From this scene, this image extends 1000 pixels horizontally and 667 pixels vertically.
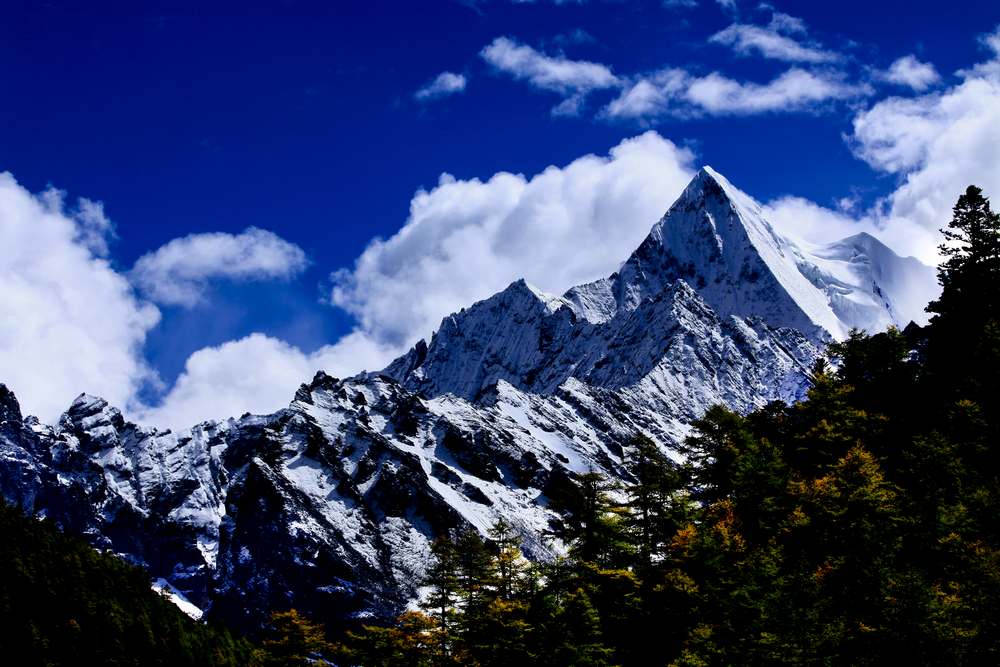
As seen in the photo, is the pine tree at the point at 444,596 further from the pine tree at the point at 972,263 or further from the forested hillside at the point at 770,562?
the pine tree at the point at 972,263

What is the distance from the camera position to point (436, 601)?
72250mm

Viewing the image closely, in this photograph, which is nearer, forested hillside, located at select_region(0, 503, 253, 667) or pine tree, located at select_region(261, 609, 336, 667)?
pine tree, located at select_region(261, 609, 336, 667)

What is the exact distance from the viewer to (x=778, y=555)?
6425cm

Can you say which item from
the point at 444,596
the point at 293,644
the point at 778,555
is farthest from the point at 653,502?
the point at 293,644

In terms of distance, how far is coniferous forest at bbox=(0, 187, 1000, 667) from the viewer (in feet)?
193

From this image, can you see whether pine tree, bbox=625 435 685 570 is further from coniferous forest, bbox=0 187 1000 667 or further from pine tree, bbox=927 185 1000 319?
pine tree, bbox=927 185 1000 319

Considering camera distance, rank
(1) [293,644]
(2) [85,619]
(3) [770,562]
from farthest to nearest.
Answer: (2) [85,619] → (1) [293,644] → (3) [770,562]

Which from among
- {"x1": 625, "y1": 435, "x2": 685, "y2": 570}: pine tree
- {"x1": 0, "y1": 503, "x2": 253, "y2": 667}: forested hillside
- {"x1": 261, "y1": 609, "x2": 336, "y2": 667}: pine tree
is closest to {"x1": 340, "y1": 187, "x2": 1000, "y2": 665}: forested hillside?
{"x1": 625, "y1": 435, "x2": 685, "y2": 570}: pine tree

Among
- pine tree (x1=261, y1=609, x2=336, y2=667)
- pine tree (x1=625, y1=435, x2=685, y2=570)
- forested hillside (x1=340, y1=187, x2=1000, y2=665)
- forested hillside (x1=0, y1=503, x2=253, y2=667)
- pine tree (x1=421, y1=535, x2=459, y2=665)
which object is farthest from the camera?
forested hillside (x1=0, y1=503, x2=253, y2=667)

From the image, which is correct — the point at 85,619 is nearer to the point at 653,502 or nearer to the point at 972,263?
the point at 653,502

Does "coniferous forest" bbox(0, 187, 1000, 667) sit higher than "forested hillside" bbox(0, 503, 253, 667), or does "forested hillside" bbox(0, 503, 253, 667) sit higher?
"forested hillside" bbox(0, 503, 253, 667)

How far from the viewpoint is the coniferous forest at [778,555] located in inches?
2317

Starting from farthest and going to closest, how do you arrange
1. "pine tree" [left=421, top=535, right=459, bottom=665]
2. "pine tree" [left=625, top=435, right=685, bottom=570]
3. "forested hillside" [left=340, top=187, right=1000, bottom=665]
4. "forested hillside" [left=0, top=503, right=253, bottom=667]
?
"forested hillside" [left=0, top=503, right=253, bottom=667] < "pine tree" [left=625, top=435, right=685, bottom=570] < "pine tree" [left=421, top=535, right=459, bottom=665] < "forested hillside" [left=340, top=187, right=1000, bottom=665]

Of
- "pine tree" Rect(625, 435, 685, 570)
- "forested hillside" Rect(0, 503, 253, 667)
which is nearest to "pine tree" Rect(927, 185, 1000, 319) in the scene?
"pine tree" Rect(625, 435, 685, 570)
